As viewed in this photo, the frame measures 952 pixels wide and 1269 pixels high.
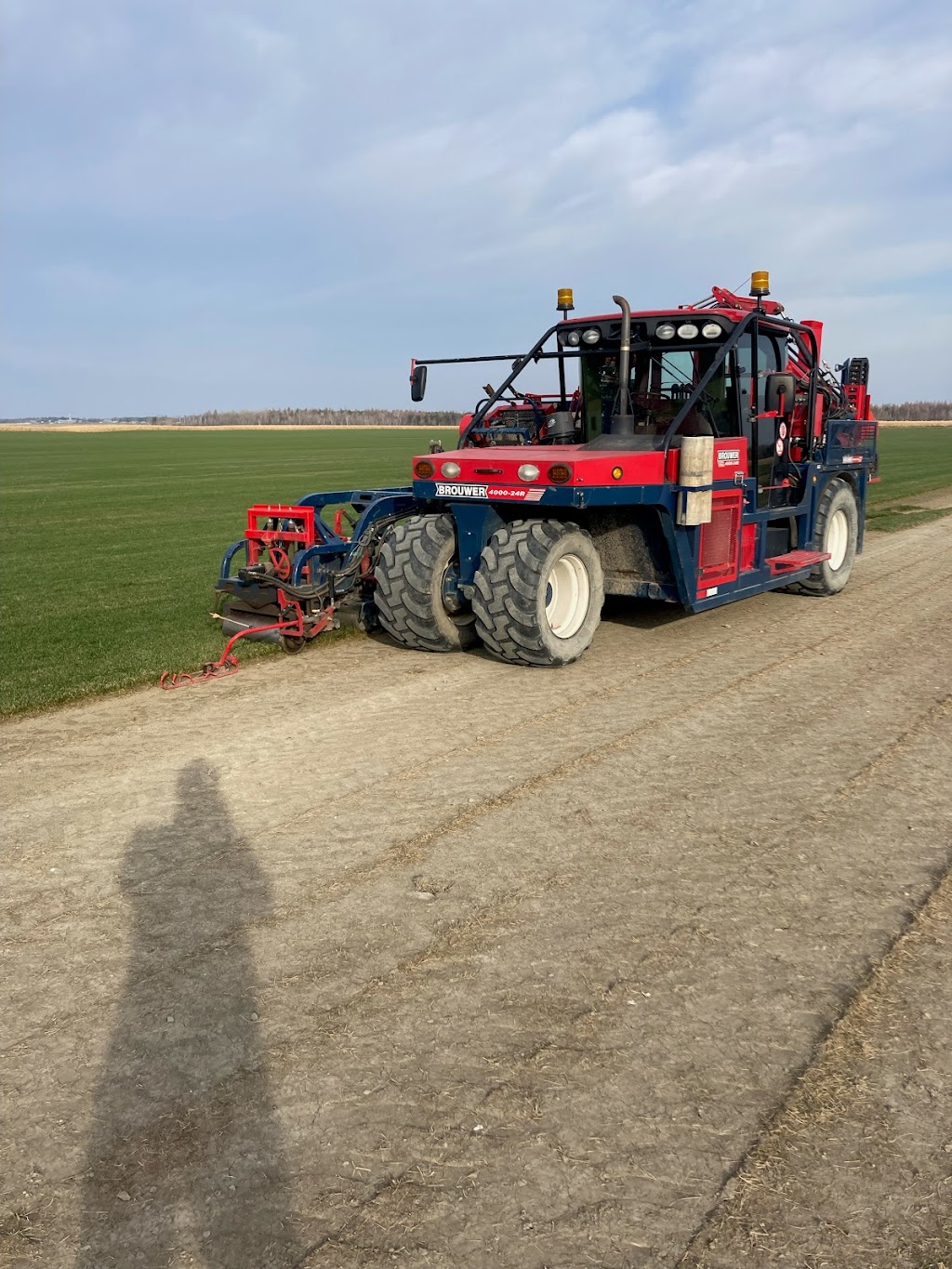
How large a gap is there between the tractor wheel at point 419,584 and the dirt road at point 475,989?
1683 millimetres

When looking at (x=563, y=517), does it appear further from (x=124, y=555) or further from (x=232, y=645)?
(x=124, y=555)

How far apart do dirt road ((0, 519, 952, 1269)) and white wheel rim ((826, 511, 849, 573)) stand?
456cm

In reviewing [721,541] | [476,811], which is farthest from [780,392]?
[476,811]

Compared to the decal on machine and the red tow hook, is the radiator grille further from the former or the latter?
the red tow hook

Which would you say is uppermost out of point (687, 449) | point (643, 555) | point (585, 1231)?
point (687, 449)

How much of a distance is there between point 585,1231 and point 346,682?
500cm

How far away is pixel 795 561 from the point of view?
9.23m

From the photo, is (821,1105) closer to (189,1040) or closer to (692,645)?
(189,1040)

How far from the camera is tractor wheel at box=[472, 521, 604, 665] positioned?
23.0ft

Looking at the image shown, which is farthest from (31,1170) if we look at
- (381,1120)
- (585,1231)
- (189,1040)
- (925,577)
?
(925,577)

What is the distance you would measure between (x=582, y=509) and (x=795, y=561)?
2855 millimetres

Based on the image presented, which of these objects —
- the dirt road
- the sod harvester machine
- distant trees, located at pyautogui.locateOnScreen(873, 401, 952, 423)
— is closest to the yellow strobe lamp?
the sod harvester machine

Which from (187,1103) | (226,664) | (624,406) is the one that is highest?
(624,406)

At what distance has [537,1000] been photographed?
3.24 metres
